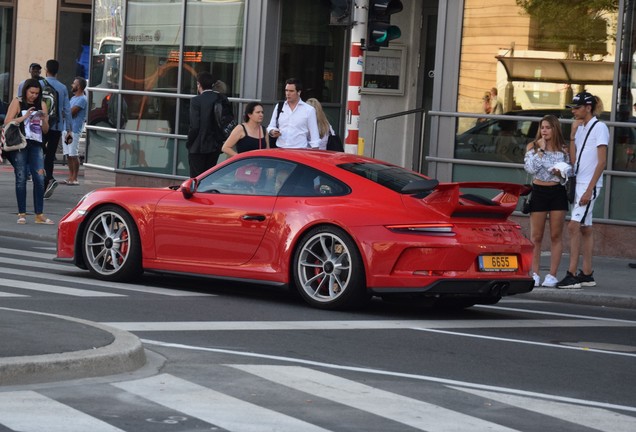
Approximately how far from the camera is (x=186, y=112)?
830 inches

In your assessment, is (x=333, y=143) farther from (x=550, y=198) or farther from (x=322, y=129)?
(x=550, y=198)

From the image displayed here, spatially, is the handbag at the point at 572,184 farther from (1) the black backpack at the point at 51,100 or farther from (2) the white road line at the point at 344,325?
(1) the black backpack at the point at 51,100

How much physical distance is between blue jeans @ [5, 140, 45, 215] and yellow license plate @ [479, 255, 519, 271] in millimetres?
8428

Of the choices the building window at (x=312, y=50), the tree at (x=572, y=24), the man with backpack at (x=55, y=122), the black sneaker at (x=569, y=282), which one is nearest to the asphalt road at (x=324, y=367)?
the black sneaker at (x=569, y=282)

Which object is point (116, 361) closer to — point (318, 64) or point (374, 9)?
point (374, 9)

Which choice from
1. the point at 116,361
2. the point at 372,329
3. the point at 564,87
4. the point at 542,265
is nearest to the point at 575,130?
the point at 542,265

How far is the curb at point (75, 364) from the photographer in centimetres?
719

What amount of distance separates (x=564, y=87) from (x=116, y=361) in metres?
10.9

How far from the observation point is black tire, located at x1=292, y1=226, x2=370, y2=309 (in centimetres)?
1092

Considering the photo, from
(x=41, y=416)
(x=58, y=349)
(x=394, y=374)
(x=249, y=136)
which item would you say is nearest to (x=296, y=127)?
(x=249, y=136)

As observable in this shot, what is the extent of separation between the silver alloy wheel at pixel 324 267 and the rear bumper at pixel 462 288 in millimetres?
298

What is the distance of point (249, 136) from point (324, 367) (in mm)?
7213

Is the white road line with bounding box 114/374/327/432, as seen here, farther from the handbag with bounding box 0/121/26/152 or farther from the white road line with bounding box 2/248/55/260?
the handbag with bounding box 0/121/26/152

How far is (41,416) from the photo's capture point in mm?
6445
